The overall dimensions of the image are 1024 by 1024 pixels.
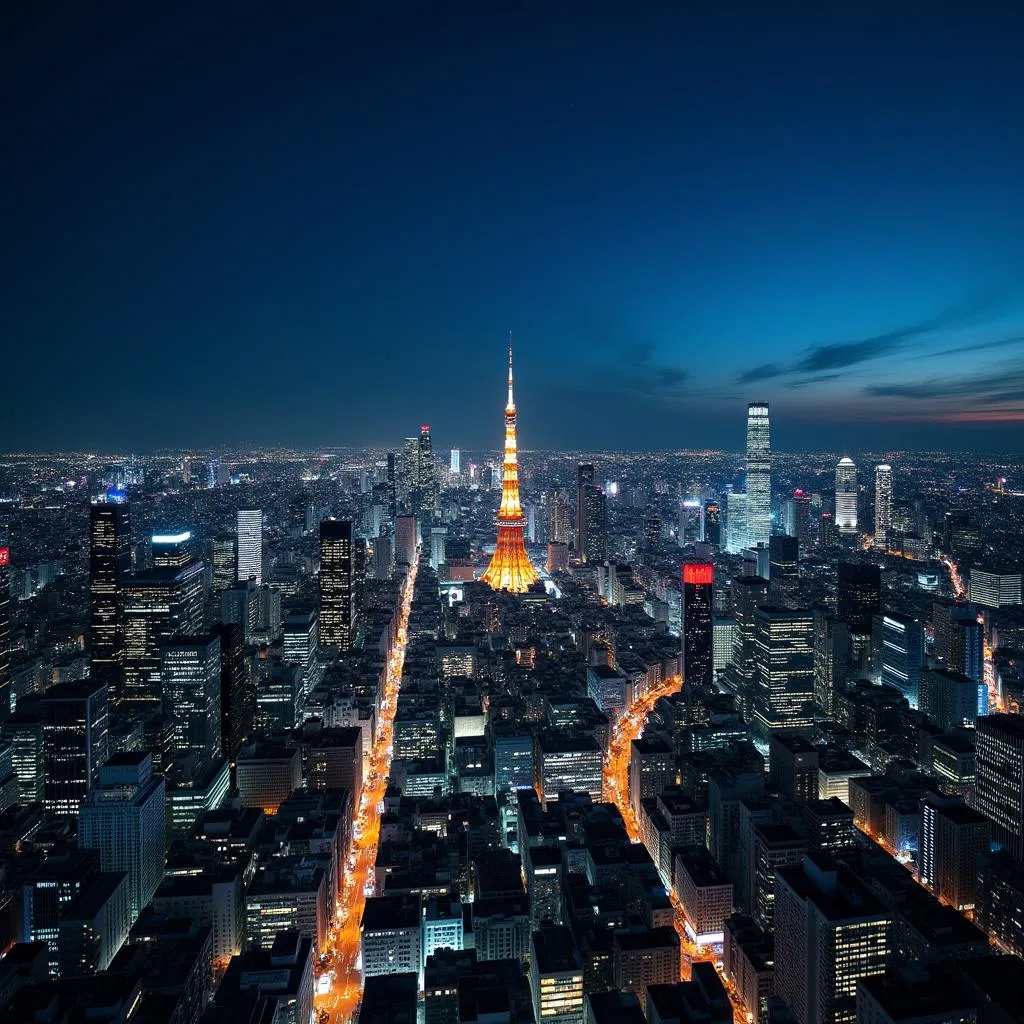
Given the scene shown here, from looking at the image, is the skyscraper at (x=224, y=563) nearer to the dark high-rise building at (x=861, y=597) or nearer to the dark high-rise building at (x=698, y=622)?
the dark high-rise building at (x=698, y=622)

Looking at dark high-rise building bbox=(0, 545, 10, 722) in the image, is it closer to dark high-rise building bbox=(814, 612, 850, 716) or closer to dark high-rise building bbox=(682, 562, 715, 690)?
dark high-rise building bbox=(682, 562, 715, 690)

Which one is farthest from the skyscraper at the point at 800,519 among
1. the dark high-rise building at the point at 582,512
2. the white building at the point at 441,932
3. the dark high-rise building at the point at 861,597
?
the white building at the point at 441,932

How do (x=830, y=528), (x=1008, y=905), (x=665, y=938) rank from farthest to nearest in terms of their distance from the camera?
1. (x=830, y=528)
2. (x=1008, y=905)
3. (x=665, y=938)

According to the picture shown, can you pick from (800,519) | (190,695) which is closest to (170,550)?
(190,695)

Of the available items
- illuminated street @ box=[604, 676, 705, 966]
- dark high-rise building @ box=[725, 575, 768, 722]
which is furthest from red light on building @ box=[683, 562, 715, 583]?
illuminated street @ box=[604, 676, 705, 966]

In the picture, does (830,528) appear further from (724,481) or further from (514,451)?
(514,451)

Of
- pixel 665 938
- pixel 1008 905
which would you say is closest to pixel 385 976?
pixel 665 938

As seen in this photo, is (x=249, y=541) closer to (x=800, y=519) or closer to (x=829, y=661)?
(x=829, y=661)
